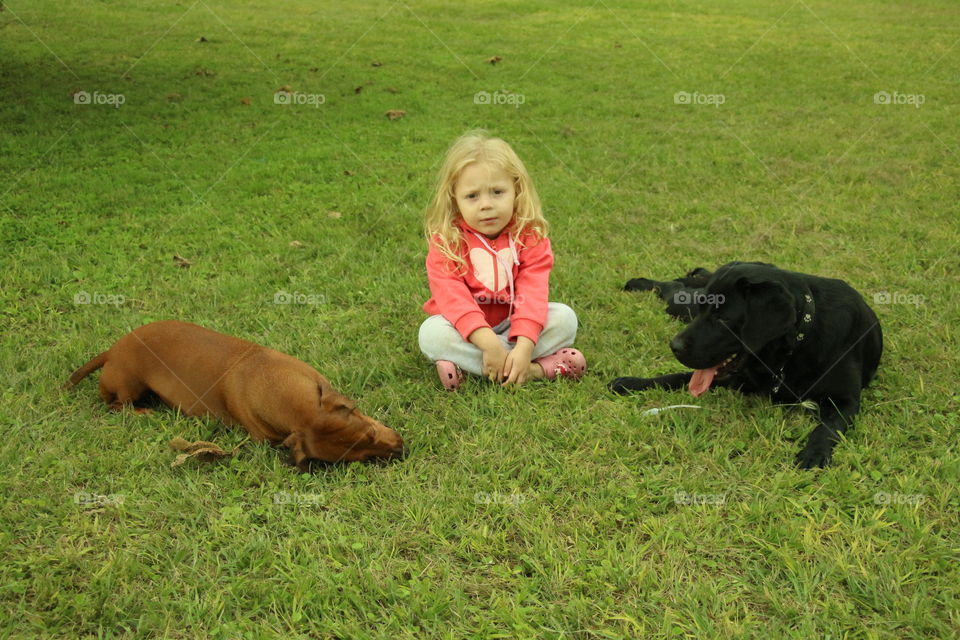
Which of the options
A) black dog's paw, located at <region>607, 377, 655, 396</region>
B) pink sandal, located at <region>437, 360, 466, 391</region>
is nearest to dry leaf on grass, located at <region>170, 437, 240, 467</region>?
pink sandal, located at <region>437, 360, 466, 391</region>

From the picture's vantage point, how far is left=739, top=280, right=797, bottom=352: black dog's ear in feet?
11.2

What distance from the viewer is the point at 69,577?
111 inches

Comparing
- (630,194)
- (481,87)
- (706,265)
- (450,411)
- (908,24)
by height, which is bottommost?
(450,411)

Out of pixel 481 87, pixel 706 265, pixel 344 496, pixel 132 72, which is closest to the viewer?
pixel 344 496

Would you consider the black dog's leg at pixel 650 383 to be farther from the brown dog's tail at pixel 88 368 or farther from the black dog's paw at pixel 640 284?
the brown dog's tail at pixel 88 368

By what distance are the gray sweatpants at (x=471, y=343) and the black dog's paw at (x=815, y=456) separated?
1.39 meters

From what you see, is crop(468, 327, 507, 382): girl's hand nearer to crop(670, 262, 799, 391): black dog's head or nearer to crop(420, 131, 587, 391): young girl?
crop(420, 131, 587, 391): young girl

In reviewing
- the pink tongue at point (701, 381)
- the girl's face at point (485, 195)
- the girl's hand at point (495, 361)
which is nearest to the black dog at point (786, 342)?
the pink tongue at point (701, 381)

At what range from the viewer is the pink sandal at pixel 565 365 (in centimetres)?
416

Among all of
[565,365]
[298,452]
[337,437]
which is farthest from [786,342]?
[298,452]

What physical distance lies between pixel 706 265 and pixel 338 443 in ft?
11.6

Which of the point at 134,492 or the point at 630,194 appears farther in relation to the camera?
the point at 630,194

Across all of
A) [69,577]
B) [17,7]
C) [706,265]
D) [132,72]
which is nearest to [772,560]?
[69,577]

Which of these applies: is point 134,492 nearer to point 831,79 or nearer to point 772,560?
point 772,560
